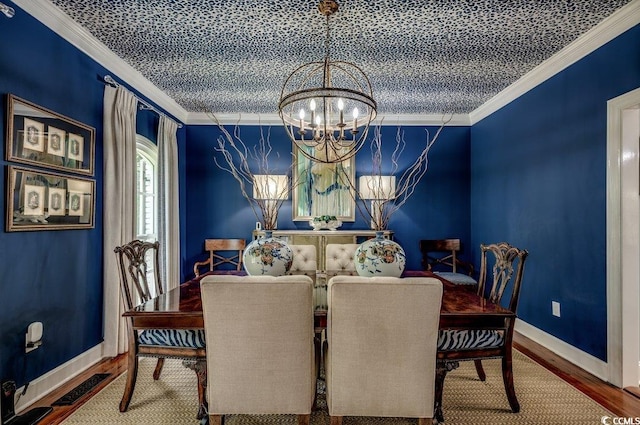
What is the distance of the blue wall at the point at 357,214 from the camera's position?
15.4 ft

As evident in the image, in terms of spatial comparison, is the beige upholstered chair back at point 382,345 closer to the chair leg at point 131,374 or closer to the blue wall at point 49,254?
the chair leg at point 131,374

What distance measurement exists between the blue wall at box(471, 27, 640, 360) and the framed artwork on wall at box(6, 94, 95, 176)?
3772 millimetres

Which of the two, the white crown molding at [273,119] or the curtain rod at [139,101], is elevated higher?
the white crown molding at [273,119]

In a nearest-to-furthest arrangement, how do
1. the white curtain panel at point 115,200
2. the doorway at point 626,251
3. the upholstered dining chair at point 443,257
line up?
the doorway at point 626,251 → the white curtain panel at point 115,200 → the upholstered dining chair at point 443,257

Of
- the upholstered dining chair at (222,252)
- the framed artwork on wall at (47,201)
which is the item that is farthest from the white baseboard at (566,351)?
the framed artwork on wall at (47,201)

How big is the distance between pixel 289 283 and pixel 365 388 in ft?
2.00

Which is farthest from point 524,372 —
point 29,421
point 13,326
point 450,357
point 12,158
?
point 12,158

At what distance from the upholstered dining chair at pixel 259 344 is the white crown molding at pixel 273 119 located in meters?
3.42

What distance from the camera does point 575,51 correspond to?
2.73 m

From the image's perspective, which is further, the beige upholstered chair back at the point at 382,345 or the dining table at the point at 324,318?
the dining table at the point at 324,318

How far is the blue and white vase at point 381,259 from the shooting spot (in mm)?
2066

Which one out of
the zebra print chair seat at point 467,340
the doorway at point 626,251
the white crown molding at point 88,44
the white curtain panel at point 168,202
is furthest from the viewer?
the white curtain panel at point 168,202

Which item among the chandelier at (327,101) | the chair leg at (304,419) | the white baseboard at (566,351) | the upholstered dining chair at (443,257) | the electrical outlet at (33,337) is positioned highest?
the chandelier at (327,101)

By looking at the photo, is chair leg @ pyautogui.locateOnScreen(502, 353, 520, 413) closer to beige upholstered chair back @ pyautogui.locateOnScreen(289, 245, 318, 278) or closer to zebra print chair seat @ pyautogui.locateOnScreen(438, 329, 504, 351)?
zebra print chair seat @ pyautogui.locateOnScreen(438, 329, 504, 351)
